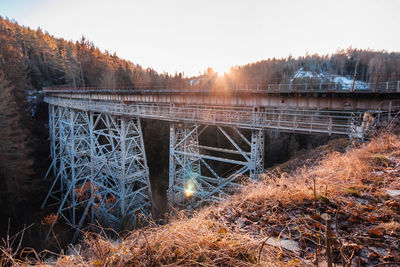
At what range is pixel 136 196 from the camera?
12711 mm

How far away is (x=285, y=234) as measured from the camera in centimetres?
235

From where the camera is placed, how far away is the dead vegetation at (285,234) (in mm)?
1797

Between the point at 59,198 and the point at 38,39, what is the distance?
39.8 meters

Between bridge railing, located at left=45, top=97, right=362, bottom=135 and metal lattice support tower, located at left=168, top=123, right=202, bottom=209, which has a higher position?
bridge railing, located at left=45, top=97, right=362, bottom=135

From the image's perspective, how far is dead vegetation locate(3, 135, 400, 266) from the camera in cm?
180

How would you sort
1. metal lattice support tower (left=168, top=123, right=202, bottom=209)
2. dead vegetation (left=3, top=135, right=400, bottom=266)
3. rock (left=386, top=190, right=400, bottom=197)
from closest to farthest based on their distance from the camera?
dead vegetation (left=3, top=135, right=400, bottom=266), rock (left=386, top=190, right=400, bottom=197), metal lattice support tower (left=168, top=123, right=202, bottom=209)

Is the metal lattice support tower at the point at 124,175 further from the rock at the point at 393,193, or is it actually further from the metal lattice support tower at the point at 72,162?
the rock at the point at 393,193

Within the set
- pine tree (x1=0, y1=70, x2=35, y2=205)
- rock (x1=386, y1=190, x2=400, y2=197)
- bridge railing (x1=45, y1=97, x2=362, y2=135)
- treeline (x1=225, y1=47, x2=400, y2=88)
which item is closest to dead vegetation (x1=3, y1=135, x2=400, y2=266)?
rock (x1=386, y1=190, x2=400, y2=197)

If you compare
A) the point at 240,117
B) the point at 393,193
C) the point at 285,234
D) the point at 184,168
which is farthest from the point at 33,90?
the point at 393,193

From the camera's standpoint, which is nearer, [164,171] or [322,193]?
[322,193]

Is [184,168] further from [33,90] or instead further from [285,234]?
[33,90]

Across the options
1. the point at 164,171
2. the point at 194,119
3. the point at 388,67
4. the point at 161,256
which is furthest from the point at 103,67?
the point at 388,67

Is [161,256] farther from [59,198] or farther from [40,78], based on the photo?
[40,78]

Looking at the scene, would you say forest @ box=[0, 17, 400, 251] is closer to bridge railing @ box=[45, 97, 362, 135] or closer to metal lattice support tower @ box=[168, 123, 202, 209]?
bridge railing @ box=[45, 97, 362, 135]
